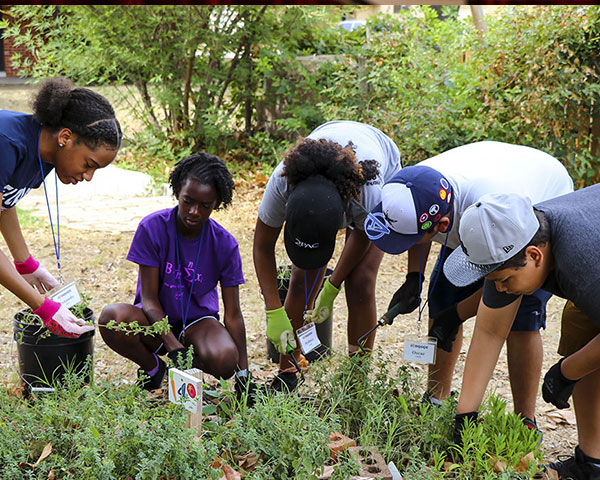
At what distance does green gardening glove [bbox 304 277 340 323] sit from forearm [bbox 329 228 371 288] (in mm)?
105

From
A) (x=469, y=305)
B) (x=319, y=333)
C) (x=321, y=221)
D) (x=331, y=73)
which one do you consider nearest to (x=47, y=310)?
(x=321, y=221)

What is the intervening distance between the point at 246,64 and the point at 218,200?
5.91 metres

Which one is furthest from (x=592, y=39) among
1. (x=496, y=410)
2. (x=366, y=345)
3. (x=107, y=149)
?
(x=107, y=149)

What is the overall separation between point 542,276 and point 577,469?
3.18 ft

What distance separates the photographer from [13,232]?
3.18 meters

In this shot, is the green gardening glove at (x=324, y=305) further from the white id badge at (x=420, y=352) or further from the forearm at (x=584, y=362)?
the forearm at (x=584, y=362)

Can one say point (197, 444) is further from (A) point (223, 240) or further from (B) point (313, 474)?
(A) point (223, 240)

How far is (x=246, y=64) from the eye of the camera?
8.72 m

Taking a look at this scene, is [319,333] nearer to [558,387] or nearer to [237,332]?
[237,332]

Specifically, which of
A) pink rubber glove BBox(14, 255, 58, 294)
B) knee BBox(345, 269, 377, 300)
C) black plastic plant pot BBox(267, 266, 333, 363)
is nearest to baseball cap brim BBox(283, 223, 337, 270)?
knee BBox(345, 269, 377, 300)

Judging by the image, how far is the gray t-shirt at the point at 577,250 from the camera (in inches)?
82.0

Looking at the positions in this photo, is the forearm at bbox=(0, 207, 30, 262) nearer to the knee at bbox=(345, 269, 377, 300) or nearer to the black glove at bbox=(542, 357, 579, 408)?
the knee at bbox=(345, 269, 377, 300)

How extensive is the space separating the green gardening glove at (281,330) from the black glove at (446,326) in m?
0.67

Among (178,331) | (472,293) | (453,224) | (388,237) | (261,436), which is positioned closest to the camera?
(261,436)
